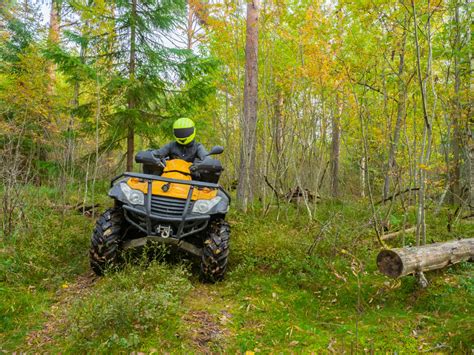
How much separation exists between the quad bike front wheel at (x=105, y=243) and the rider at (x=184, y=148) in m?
1.35

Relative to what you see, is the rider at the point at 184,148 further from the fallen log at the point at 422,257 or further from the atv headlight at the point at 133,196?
the fallen log at the point at 422,257

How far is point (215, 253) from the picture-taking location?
3605 mm

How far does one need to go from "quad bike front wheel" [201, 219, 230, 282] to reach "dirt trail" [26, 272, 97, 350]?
1.31 metres

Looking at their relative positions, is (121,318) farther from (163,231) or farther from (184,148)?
(184,148)

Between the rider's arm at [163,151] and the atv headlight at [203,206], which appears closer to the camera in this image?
the atv headlight at [203,206]

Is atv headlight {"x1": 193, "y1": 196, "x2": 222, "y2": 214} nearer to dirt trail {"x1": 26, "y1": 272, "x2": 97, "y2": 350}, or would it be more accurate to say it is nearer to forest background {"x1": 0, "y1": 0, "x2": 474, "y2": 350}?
forest background {"x1": 0, "y1": 0, "x2": 474, "y2": 350}

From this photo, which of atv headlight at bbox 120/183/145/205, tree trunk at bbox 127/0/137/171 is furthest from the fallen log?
tree trunk at bbox 127/0/137/171

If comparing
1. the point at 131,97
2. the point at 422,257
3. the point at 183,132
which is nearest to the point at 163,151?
the point at 183,132

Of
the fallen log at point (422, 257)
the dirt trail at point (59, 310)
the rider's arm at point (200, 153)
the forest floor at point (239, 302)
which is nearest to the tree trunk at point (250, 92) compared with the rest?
the rider's arm at point (200, 153)

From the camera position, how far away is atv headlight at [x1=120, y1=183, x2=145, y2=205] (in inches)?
141

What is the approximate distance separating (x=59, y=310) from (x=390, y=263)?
3.28 metres

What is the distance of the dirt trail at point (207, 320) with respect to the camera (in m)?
2.66

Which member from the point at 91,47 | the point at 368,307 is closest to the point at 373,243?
the point at 368,307

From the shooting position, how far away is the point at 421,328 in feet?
9.45
